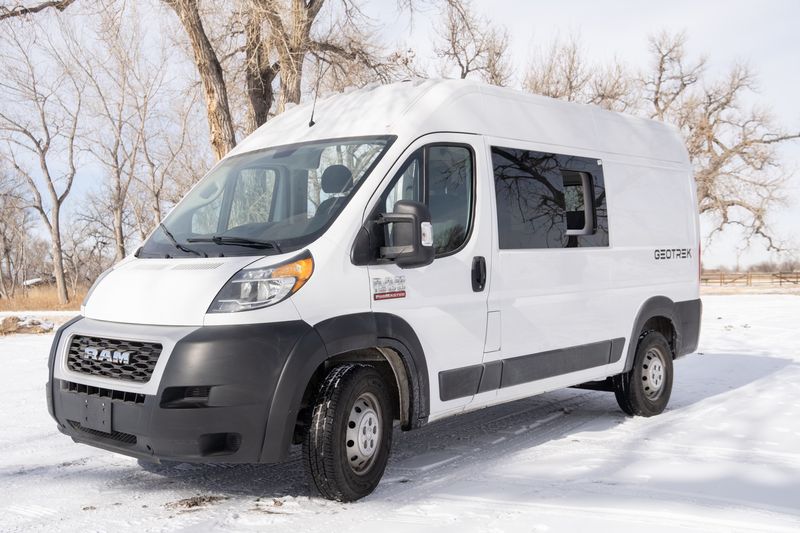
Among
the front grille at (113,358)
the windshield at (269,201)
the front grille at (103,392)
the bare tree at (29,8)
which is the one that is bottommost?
the front grille at (103,392)

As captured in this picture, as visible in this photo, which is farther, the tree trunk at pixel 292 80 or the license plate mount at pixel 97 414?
the tree trunk at pixel 292 80

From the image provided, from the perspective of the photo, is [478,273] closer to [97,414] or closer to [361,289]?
[361,289]

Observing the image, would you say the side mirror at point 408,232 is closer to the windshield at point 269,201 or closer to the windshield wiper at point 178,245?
the windshield at point 269,201

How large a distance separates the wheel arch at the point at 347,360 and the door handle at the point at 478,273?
67 centimetres

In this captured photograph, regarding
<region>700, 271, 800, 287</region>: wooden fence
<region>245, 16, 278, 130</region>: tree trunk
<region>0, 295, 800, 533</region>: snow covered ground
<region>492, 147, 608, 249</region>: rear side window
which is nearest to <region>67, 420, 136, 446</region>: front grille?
<region>0, 295, 800, 533</region>: snow covered ground

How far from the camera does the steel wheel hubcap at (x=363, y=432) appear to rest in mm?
4547

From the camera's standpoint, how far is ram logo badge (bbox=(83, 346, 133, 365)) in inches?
167

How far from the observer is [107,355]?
14.1 ft

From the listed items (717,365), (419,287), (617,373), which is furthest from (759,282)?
(419,287)

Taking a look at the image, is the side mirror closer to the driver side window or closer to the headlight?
the driver side window

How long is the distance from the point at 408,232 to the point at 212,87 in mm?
9348

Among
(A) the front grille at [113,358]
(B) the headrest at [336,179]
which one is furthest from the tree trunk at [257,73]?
(A) the front grille at [113,358]

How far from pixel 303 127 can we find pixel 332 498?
102 inches

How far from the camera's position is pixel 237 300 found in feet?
13.7
